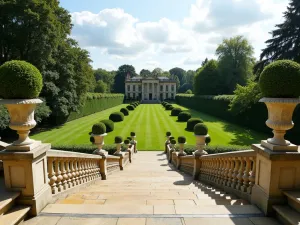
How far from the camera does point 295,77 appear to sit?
3355 mm

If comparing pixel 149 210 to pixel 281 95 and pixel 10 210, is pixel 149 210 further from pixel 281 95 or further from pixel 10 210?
pixel 281 95

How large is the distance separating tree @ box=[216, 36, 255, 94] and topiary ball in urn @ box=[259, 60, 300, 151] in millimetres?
45328

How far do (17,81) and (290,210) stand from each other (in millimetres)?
4477

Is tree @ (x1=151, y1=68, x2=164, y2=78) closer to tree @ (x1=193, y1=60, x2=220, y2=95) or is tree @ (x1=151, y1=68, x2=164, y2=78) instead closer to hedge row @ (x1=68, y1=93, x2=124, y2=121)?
hedge row @ (x1=68, y1=93, x2=124, y2=121)

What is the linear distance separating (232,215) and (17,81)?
12.6 ft

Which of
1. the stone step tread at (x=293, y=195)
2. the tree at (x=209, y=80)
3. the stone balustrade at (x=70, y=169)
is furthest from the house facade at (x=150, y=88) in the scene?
the stone step tread at (x=293, y=195)

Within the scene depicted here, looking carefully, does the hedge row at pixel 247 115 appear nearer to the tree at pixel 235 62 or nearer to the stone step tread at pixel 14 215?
the tree at pixel 235 62

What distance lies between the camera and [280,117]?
349 centimetres

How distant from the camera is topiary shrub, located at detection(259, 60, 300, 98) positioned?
3.35 m

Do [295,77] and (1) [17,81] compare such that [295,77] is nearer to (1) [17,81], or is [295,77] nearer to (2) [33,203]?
(1) [17,81]

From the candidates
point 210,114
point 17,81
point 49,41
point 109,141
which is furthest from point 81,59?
point 17,81

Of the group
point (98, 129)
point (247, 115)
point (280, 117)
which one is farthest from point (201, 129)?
point (247, 115)

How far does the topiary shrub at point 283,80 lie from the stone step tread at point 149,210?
190 centimetres

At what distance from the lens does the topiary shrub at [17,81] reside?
132 inches
